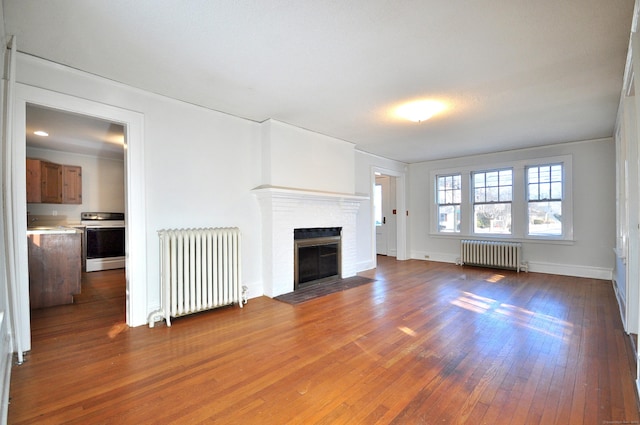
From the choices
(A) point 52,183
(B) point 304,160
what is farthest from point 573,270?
(A) point 52,183

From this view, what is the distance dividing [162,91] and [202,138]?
65 cm

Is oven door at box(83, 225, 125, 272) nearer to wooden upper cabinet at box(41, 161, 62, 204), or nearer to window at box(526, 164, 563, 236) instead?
wooden upper cabinet at box(41, 161, 62, 204)

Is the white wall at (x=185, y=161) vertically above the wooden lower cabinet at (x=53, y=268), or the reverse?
the white wall at (x=185, y=161)

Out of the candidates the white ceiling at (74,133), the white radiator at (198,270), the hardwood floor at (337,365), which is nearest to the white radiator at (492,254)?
the hardwood floor at (337,365)

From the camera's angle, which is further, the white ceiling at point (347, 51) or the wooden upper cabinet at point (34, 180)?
the wooden upper cabinet at point (34, 180)

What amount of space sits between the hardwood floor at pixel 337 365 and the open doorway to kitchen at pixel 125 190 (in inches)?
13.3

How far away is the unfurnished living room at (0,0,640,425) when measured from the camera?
1.89 meters

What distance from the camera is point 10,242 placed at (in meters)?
2.25

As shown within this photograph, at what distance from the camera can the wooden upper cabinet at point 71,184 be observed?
18.5 ft

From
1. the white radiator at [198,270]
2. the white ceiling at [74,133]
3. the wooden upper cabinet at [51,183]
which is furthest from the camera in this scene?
the wooden upper cabinet at [51,183]

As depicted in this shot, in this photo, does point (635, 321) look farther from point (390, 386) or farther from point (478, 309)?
point (390, 386)

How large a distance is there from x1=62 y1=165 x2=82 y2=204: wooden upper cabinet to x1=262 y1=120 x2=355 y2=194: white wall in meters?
4.38

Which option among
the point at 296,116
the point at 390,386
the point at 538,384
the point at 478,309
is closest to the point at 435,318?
the point at 478,309

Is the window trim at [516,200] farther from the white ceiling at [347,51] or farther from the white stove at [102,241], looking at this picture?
the white stove at [102,241]
